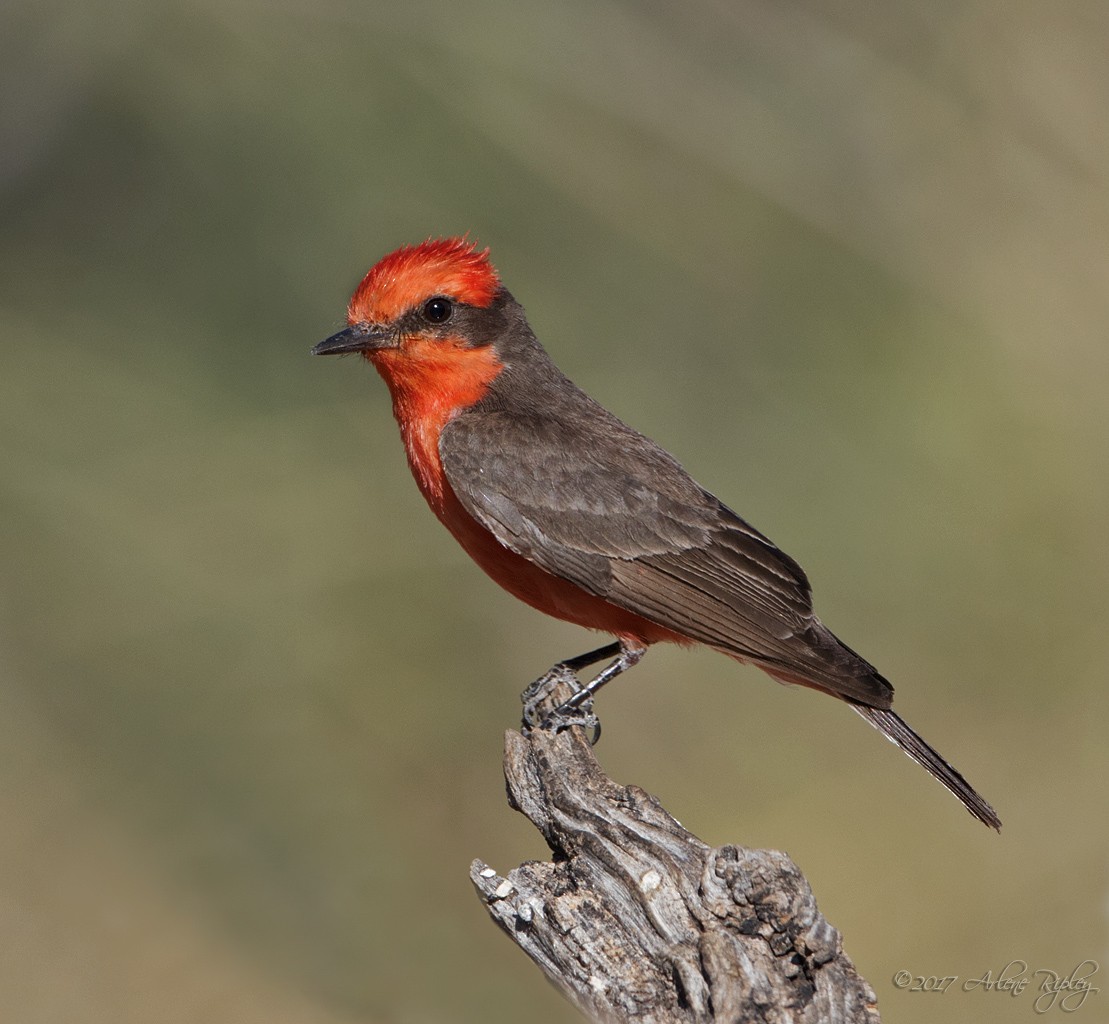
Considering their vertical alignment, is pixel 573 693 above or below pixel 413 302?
below

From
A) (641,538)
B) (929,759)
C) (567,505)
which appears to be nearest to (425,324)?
(567,505)

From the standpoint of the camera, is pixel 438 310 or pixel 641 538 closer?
pixel 641 538

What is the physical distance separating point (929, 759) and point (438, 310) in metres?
2.58

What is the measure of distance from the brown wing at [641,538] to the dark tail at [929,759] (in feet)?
0.40

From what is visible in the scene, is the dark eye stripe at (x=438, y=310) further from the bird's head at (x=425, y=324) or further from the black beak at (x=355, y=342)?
the black beak at (x=355, y=342)

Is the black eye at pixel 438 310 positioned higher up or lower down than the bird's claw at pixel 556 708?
higher up

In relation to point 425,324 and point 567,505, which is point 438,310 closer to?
point 425,324

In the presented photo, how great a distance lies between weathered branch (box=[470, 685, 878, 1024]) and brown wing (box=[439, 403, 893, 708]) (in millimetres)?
1003

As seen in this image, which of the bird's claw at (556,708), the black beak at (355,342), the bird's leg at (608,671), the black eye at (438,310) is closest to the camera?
the bird's claw at (556,708)

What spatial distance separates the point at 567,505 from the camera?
5.33 metres

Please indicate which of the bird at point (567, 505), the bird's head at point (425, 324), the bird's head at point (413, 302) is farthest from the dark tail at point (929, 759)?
the bird's head at point (413, 302)

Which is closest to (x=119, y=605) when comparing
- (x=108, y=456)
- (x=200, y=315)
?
(x=108, y=456)

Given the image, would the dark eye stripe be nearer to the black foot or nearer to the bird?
the bird

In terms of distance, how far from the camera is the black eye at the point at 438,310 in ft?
18.4
